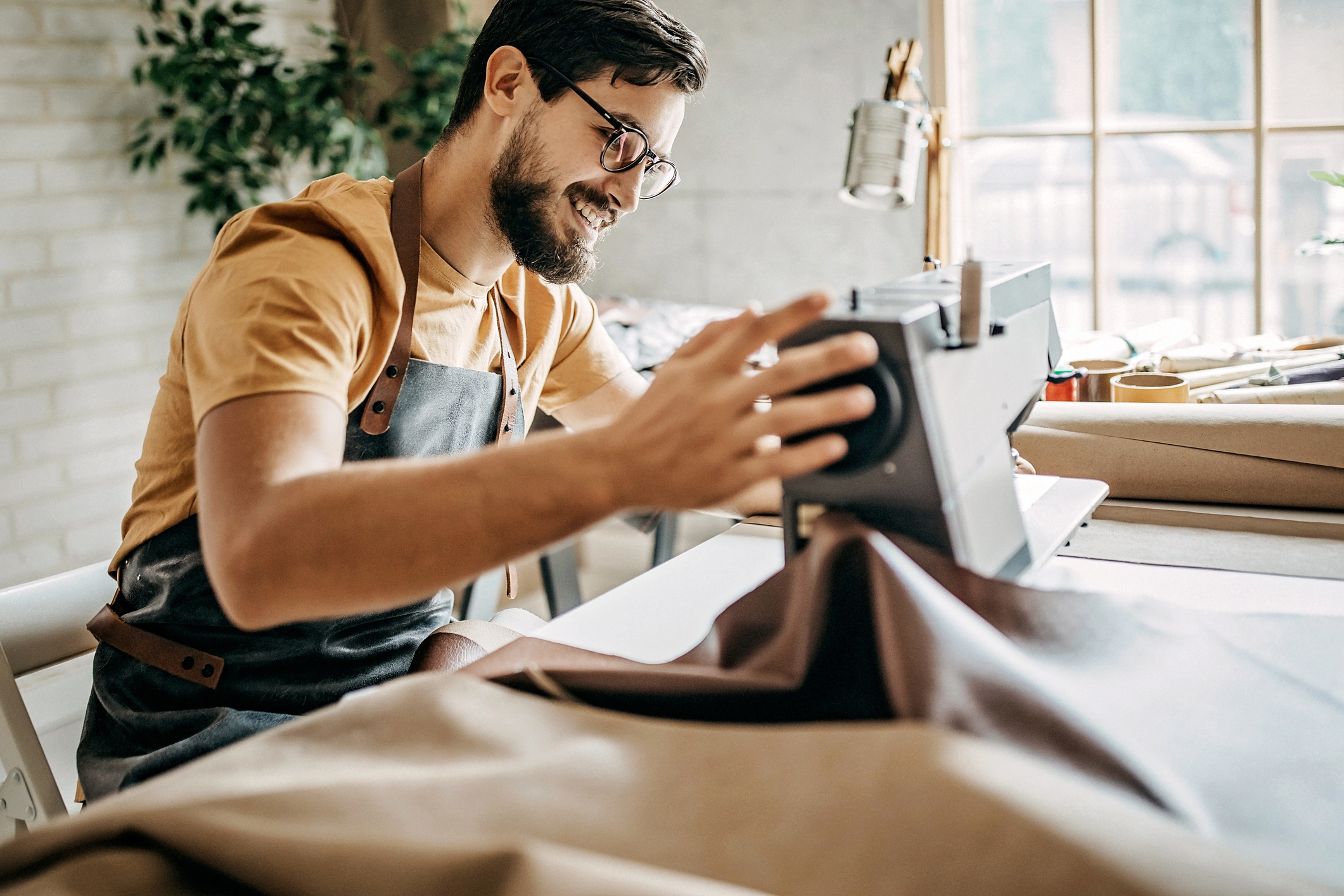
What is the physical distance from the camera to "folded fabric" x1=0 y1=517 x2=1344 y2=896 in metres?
0.57

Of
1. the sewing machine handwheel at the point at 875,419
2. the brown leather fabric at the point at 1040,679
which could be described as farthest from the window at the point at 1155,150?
the sewing machine handwheel at the point at 875,419

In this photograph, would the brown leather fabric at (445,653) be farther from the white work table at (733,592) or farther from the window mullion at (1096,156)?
the window mullion at (1096,156)

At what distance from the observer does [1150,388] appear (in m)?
1.67

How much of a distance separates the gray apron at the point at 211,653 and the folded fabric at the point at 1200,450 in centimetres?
94

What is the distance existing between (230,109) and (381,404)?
94.1 inches

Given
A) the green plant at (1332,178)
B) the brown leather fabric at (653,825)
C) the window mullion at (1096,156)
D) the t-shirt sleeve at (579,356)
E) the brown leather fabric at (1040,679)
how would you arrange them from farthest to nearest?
the window mullion at (1096,156)
the green plant at (1332,178)
the t-shirt sleeve at (579,356)
the brown leather fabric at (1040,679)
the brown leather fabric at (653,825)

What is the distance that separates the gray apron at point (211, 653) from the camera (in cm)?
125

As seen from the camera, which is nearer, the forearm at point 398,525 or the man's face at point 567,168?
the forearm at point 398,525

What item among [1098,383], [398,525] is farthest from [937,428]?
[1098,383]

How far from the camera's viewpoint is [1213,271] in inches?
128

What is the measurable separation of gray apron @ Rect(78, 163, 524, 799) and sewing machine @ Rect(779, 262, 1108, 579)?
659 millimetres

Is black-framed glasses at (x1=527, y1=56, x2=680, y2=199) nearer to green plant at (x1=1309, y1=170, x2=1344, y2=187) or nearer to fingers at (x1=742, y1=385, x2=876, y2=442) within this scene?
fingers at (x1=742, y1=385, x2=876, y2=442)

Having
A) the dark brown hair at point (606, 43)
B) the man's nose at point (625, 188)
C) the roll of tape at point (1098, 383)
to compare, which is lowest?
the roll of tape at point (1098, 383)

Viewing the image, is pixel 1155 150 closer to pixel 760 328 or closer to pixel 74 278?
pixel 760 328
